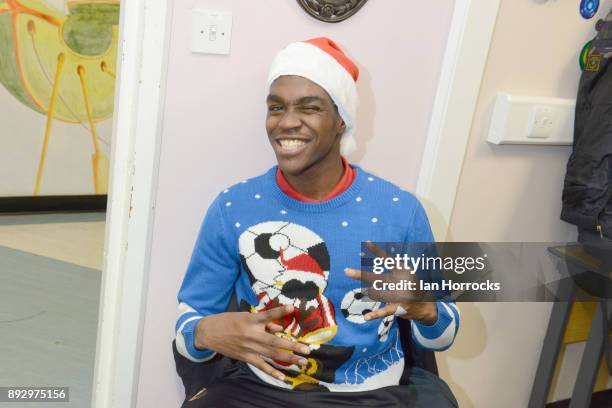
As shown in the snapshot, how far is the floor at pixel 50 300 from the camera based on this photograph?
2215 mm

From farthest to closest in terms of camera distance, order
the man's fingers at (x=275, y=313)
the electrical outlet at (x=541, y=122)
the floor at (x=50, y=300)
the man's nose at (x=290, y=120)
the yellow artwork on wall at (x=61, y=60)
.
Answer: the yellow artwork on wall at (x=61, y=60) → the floor at (x=50, y=300) → the electrical outlet at (x=541, y=122) → the man's nose at (x=290, y=120) → the man's fingers at (x=275, y=313)

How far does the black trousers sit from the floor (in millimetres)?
935

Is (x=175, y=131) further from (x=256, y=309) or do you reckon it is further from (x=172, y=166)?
(x=256, y=309)

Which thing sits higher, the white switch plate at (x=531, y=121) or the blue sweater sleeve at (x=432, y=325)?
the white switch plate at (x=531, y=121)

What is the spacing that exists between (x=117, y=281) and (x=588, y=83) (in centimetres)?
140

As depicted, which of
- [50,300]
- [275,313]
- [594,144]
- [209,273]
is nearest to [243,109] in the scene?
[209,273]

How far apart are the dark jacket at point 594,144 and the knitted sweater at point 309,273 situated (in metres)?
0.65

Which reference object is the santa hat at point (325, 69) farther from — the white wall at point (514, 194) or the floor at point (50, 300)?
the floor at point (50, 300)

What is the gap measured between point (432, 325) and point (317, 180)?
1.33ft

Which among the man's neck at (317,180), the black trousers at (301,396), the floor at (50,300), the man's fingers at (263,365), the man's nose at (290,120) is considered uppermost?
the man's nose at (290,120)

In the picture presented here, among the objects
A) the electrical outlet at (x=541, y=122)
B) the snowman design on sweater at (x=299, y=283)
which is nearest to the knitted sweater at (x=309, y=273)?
the snowman design on sweater at (x=299, y=283)

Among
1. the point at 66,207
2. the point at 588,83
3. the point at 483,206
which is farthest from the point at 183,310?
the point at 66,207

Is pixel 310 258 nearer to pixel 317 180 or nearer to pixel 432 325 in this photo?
pixel 317 180

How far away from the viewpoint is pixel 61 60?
135 inches
